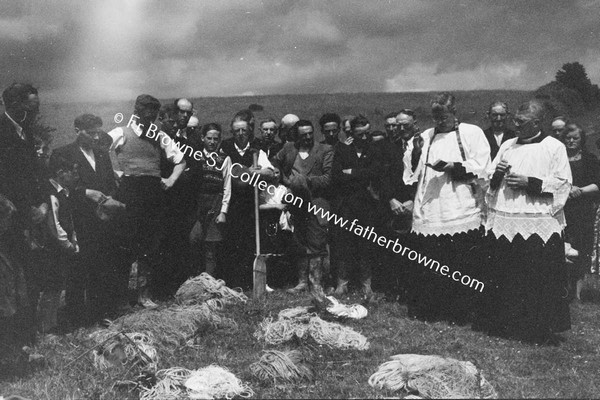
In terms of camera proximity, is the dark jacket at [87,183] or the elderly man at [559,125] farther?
the elderly man at [559,125]

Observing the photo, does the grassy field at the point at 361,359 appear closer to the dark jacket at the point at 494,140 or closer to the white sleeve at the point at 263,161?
the white sleeve at the point at 263,161

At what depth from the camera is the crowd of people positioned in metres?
5.84

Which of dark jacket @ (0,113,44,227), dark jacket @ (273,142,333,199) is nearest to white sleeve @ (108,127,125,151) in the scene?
dark jacket @ (0,113,44,227)

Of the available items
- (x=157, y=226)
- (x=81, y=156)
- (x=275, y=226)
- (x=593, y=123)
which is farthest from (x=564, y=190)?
(x=593, y=123)

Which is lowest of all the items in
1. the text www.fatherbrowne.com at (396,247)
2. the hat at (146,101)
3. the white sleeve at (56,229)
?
the text www.fatherbrowne.com at (396,247)

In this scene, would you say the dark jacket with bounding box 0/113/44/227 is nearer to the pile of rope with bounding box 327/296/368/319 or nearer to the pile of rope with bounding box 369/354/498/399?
the pile of rope with bounding box 327/296/368/319

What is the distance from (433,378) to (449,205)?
2595 mm

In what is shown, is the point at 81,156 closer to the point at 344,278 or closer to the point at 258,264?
the point at 258,264

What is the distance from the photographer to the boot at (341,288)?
7.79 metres

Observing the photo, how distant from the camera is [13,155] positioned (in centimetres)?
527

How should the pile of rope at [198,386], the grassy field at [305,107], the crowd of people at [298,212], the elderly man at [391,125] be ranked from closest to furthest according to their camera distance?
1. the pile of rope at [198,386]
2. the crowd of people at [298,212]
3. the grassy field at [305,107]
4. the elderly man at [391,125]

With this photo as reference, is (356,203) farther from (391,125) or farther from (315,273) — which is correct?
A: (391,125)

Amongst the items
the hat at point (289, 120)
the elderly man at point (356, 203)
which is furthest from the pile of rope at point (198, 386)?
the hat at point (289, 120)

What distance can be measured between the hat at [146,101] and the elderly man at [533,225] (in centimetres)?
386
